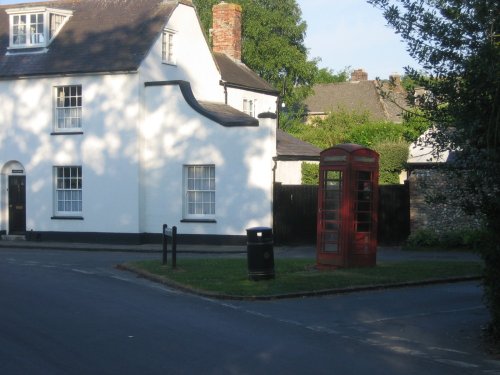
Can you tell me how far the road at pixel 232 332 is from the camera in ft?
32.3

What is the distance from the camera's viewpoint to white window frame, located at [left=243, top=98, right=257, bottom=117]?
3894 centimetres

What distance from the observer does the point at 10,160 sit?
32531 millimetres

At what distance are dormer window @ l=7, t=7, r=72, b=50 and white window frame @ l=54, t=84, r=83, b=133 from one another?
98.3 inches

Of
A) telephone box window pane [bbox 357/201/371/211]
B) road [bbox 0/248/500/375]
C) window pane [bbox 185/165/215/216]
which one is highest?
window pane [bbox 185/165/215/216]

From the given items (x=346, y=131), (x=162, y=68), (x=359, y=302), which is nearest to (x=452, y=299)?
(x=359, y=302)

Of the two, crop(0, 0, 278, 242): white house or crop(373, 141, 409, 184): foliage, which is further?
crop(373, 141, 409, 184): foliage

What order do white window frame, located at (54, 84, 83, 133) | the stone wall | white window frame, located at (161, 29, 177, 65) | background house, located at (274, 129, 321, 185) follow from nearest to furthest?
the stone wall, white window frame, located at (54, 84, 83, 133), white window frame, located at (161, 29, 177, 65), background house, located at (274, 129, 321, 185)

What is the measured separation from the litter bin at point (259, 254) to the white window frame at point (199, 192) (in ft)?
39.5

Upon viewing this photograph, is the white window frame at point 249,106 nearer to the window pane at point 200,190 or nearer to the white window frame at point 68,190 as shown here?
the window pane at point 200,190

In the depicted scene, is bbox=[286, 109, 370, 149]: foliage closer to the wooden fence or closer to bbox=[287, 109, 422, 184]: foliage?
bbox=[287, 109, 422, 184]: foliage

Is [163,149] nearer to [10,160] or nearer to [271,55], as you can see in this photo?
[10,160]

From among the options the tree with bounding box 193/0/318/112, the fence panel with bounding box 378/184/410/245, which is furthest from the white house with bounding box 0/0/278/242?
the tree with bounding box 193/0/318/112

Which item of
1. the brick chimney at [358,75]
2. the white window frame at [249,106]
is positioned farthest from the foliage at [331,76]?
the white window frame at [249,106]

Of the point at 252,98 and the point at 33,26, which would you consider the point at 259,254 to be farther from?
the point at 252,98
